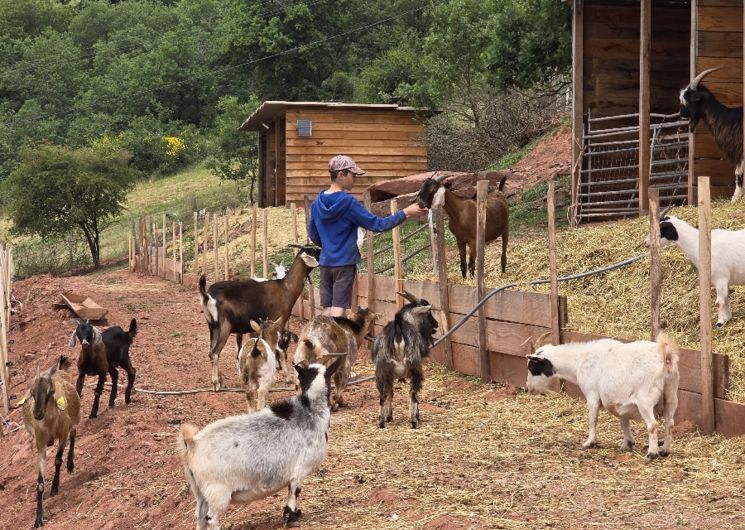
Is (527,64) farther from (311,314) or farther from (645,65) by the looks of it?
(311,314)

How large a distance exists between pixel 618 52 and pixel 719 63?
3663 millimetres

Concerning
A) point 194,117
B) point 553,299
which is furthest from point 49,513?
point 194,117

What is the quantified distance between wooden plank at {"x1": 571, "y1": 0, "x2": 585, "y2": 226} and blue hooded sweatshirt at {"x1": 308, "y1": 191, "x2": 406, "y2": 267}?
842 centimetres

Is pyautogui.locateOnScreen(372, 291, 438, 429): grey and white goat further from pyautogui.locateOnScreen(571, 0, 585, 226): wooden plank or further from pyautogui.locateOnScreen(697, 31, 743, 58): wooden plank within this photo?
pyautogui.locateOnScreen(571, 0, 585, 226): wooden plank

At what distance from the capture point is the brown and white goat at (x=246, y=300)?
12.1m

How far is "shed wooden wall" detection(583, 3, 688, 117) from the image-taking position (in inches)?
742

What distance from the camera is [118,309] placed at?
856 inches

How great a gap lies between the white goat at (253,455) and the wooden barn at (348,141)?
25.3m

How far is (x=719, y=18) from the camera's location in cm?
1518

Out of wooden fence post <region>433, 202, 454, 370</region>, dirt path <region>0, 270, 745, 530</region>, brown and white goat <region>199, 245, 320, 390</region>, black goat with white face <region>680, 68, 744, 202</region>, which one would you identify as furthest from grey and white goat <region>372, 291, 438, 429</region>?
black goat with white face <region>680, 68, 744, 202</region>

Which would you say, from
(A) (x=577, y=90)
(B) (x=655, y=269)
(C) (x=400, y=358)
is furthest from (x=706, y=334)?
(A) (x=577, y=90)

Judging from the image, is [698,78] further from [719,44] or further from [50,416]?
[50,416]

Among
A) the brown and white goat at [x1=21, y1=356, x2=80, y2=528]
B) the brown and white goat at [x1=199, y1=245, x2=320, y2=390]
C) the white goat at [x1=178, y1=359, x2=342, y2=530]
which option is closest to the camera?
the white goat at [x1=178, y1=359, x2=342, y2=530]

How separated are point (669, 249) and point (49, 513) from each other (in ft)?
22.4
